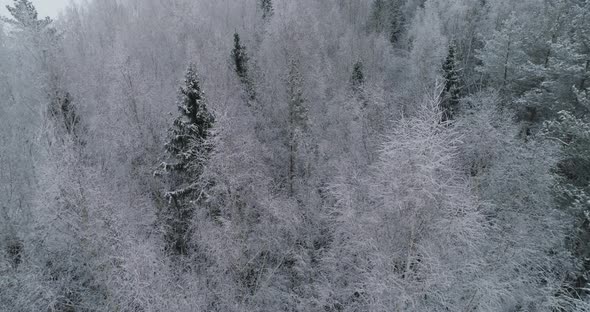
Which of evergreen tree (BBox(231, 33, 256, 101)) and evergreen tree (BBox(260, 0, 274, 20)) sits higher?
evergreen tree (BBox(260, 0, 274, 20))

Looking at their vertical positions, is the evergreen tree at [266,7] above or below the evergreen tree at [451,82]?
above

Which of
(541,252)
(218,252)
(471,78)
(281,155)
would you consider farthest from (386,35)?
(218,252)

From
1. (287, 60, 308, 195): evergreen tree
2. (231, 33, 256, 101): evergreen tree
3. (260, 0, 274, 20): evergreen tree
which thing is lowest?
(287, 60, 308, 195): evergreen tree

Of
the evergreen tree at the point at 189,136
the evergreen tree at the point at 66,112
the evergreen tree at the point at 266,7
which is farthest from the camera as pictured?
the evergreen tree at the point at 266,7

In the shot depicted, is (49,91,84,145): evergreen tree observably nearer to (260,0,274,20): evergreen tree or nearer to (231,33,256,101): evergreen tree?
(231,33,256,101): evergreen tree

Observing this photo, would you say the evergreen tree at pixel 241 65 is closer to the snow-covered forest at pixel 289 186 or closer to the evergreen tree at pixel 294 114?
the snow-covered forest at pixel 289 186

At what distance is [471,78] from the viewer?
38.8 metres

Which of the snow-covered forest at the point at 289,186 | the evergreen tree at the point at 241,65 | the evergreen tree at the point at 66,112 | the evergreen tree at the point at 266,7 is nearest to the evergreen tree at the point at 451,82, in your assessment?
the snow-covered forest at the point at 289,186

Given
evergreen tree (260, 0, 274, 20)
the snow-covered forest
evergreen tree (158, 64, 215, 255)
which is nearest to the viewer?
the snow-covered forest

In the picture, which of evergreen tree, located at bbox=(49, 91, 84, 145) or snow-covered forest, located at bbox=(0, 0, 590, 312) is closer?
snow-covered forest, located at bbox=(0, 0, 590, 312)

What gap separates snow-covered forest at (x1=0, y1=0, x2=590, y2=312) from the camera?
12398mm

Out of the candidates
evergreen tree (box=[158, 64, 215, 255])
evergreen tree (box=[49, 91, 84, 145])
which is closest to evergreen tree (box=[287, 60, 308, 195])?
evergreen tree (box=[158, 64, 215, 255])

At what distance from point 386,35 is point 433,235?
41.7 metres

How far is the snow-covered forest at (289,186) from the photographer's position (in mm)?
12398
